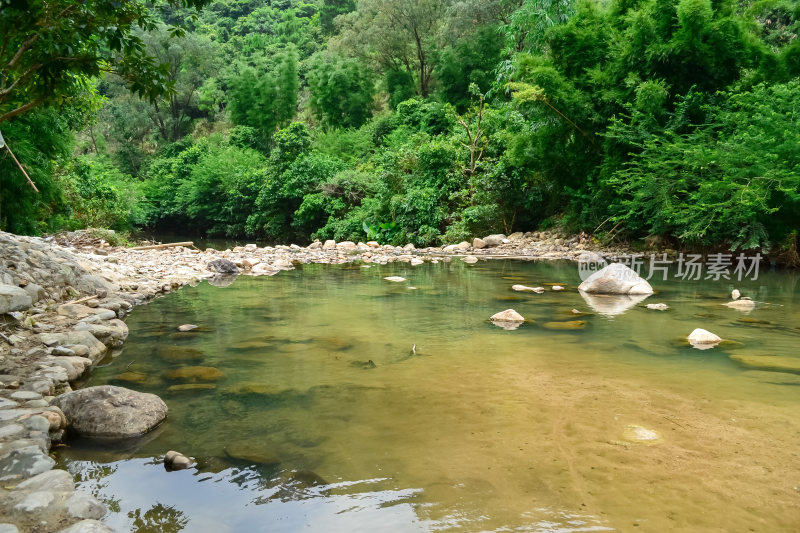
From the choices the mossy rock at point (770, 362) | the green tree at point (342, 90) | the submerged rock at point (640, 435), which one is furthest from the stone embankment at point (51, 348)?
the green tree at point (342, 90)

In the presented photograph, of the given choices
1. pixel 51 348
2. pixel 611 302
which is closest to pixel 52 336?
pixel 51 348

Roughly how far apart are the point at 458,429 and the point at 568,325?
263 cm

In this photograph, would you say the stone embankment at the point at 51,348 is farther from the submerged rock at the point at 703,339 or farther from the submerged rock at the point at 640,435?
the submerged rock at the point at 703,339

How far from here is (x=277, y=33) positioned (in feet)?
151

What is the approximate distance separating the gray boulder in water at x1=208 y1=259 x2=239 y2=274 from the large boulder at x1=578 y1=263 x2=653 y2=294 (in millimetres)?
6138

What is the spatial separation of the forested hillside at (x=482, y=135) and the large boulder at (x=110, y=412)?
1.80m

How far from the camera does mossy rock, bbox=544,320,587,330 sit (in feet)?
16.1

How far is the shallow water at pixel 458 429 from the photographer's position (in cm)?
196

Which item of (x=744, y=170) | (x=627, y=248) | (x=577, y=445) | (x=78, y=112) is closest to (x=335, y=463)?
(x=577, y=445)

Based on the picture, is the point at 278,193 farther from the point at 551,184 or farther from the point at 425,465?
the point at 425,465

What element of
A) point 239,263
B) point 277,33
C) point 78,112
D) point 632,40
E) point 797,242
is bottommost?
point 239,263

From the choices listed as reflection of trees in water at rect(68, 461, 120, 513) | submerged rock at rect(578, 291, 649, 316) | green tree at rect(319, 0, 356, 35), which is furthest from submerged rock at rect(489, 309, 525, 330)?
green tree at rect(319, 0, 356, 35)

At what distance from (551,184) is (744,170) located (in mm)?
5641

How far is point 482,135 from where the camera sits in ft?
53.7
